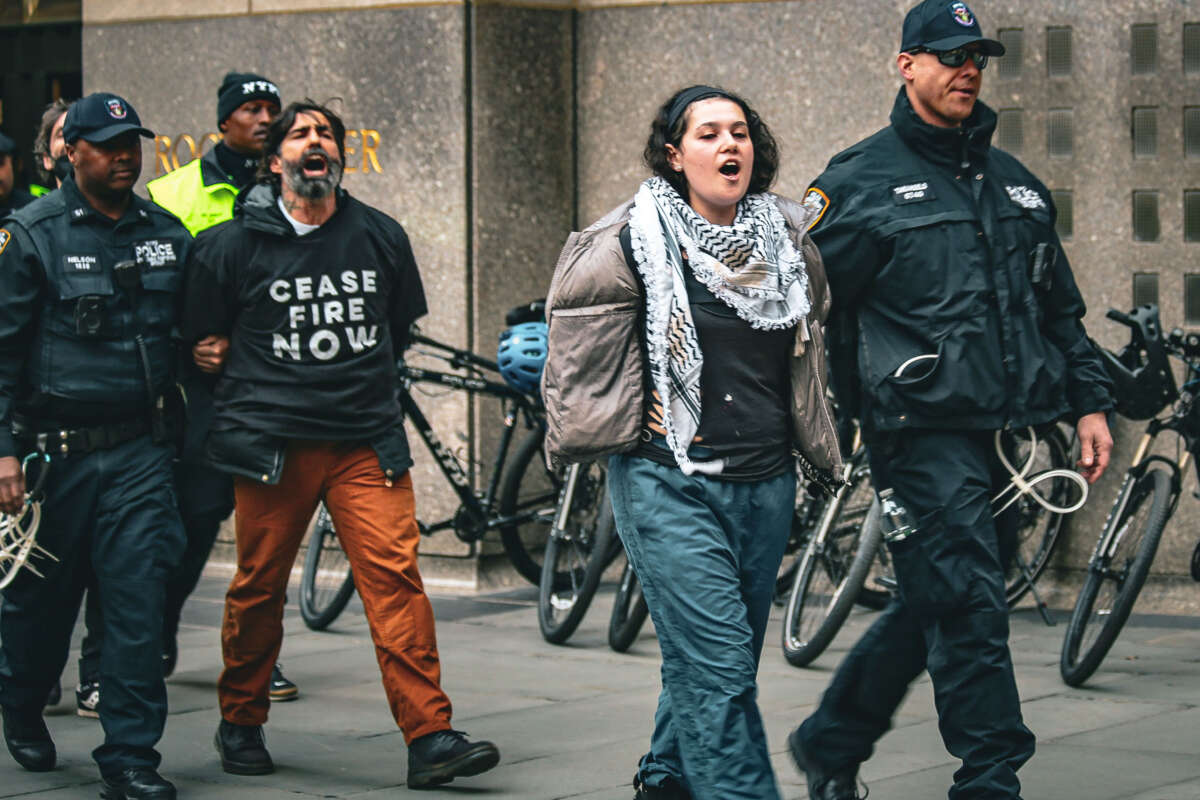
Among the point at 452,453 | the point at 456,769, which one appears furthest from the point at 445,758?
the point at 452,453

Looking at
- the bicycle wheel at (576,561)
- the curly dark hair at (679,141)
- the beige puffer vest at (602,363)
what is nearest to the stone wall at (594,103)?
the bicycle wheel at (576,561)

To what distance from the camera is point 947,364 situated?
4.65m

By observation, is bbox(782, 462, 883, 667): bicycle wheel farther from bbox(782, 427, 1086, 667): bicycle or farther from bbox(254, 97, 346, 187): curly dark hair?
bbox(254, 97, 346, 187): curly dark hair

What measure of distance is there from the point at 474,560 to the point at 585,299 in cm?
468

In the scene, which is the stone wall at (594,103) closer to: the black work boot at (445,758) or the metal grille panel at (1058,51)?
the metal grille panel at (1058,51)

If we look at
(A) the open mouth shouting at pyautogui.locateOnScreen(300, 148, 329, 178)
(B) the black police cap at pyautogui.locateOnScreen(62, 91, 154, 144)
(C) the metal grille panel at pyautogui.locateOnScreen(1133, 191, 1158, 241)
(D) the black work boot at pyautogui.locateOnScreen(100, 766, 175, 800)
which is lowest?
(D) the black work boot at pyautogui.locateOnScreen(100, 766, 175, 800)

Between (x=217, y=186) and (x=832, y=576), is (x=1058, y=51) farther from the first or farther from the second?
(x=217, y=186)

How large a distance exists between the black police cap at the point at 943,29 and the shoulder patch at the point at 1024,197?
0.35m

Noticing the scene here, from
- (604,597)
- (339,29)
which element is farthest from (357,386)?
(339,29)

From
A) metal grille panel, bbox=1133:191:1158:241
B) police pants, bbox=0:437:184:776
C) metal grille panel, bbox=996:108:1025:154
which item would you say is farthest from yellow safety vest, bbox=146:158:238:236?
metal grille panel, bbox=1133:191:1158:241

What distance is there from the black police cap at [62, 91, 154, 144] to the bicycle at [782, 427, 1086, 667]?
2.85 meters

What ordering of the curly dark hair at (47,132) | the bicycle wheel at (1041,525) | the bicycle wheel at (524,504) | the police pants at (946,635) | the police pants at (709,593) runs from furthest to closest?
the bicycle wheel at (524,504)
the bicycle wheel at (1041,525)
the curly dark hair at (47,132)
the police pants at (946,635)
the police pants at (709,593)

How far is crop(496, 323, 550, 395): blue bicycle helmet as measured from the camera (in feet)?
26.0

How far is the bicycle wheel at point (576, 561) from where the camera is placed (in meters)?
7.41
